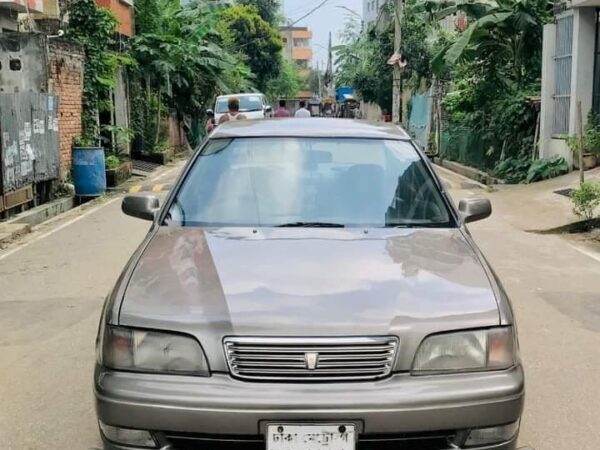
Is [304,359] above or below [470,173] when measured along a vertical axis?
above

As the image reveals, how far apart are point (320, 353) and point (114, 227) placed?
879 centimetres

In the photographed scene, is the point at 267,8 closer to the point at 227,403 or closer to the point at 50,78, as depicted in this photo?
the point at 50,78

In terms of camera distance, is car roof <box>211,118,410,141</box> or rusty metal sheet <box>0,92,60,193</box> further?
rusty metal sheet <box>0,92,60,193</box>

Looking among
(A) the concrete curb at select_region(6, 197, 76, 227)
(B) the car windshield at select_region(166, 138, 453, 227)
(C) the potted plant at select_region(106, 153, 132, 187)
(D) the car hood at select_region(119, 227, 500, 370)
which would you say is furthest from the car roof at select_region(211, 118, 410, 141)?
(C) the potted plant at select_region(106, 153, 132, 187)

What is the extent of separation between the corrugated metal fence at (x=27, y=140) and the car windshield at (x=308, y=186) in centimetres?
791

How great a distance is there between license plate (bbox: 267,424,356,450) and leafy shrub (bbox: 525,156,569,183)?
46.7 feet

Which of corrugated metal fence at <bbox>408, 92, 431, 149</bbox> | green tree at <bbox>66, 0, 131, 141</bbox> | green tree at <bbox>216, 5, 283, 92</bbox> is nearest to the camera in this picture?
green tree at <bbox>66, 0, 131, 141</bbox>

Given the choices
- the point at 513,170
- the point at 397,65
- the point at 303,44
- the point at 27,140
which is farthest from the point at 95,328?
the point at 303,44

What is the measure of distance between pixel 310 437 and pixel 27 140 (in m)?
10.9

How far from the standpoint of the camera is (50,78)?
13.9 meters

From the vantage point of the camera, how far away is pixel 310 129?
4.64 metres

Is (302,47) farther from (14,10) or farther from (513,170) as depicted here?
(14,10)

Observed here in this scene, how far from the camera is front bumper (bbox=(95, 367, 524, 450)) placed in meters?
2.68

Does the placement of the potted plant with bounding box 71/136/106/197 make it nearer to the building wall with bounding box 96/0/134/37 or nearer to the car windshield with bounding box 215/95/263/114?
the building wall with bounding box 96/0/134/37
